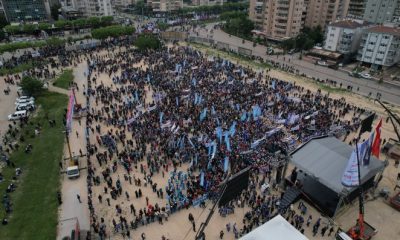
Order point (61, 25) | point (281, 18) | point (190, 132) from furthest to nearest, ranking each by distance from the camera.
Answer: point (61, 25), point (281, 18), point (190, 132)

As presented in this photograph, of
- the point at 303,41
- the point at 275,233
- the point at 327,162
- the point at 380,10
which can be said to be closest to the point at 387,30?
the point at 303,41

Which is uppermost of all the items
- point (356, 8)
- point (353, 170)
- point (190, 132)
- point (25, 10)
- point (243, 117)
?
point (356, 8)

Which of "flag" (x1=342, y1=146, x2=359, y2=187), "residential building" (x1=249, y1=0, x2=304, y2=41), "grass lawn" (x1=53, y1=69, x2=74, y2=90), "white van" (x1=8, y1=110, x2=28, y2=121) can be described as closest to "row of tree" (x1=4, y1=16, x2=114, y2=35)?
"grass lawn" (x1=53, y1=69, x2=74, y2=90)

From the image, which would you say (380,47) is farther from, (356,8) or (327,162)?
(327,162)

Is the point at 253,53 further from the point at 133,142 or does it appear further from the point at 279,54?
the point at 133,142

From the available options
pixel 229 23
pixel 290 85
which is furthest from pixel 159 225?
pixel 229 23

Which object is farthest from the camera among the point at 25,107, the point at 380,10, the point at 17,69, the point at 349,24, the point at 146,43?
the point at 380,10

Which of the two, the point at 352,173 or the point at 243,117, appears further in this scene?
the point at 243,117

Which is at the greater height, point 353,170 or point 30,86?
point 353,170
